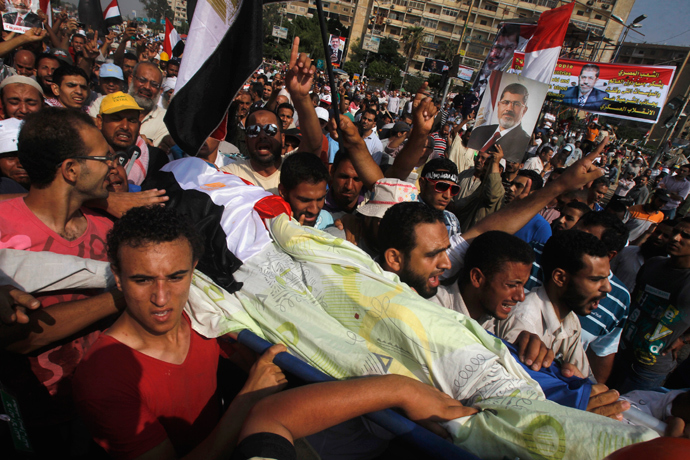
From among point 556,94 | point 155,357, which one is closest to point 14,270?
point 155,357

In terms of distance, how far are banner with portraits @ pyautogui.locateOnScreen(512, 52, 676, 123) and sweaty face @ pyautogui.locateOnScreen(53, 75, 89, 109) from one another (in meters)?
9.97

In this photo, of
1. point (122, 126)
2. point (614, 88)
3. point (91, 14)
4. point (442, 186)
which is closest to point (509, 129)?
point (442, 186)

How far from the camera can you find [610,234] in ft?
11.4

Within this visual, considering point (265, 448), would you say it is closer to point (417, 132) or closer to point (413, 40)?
point (417, 132)

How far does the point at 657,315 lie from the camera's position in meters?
3.63

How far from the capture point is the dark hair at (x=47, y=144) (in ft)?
5.76

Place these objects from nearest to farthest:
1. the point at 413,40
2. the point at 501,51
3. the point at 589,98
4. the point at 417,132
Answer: the point at 417,132
the point at 501,51
the point at 589,98
the point at 413,40

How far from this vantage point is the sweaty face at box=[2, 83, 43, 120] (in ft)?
11.7

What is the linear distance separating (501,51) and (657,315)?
4.34m

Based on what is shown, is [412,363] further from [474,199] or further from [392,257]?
[474,199]

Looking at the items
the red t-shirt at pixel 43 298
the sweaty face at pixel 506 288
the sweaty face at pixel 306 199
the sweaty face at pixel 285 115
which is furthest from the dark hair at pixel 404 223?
the sweaty face at pixel 285 115

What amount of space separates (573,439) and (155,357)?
1.59 meters

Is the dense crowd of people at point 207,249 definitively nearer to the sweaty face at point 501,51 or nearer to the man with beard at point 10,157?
the man with beard at point 10,157

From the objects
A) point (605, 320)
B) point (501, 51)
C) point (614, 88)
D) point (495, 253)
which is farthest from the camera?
point (614, 88)
